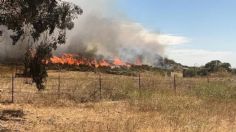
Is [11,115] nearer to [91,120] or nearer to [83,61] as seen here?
[91,120]

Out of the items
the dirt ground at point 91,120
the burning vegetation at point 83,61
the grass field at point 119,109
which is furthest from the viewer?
the burning vegetation at point 83,61

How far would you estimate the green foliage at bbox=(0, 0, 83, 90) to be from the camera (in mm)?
22281

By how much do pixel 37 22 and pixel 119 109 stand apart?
7.13 metres

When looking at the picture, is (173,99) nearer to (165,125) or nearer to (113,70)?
(165,125)

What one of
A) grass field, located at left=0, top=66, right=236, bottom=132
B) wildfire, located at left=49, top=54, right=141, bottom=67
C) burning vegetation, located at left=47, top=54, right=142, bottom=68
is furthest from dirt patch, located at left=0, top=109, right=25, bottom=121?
wildfire, located at left=49, top=54, right=141, bottom=67

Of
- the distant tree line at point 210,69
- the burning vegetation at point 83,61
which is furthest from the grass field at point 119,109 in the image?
the distant tree line at point 210,69

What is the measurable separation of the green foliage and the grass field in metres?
2.82

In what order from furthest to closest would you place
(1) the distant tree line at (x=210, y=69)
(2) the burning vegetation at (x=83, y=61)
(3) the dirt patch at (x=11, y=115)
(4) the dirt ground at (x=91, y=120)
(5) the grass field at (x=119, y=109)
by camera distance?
(1) the distant tree line at (x=210, y=69)
(2) the burning vegetation at (x=83, y=61)
(3) the dirt patch at (x=11, y=115)
(5) the grass field at (x=119, y=109)
(4) the dirt ground at (x=91, y=120)

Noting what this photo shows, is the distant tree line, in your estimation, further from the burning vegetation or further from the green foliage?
the green foliage

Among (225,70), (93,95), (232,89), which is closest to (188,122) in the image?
(93,95)

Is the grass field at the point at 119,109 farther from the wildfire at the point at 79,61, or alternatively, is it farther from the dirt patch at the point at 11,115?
the wildfire at the point at 79,61

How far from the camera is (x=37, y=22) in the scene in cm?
2452

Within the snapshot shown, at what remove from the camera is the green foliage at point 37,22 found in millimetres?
22281

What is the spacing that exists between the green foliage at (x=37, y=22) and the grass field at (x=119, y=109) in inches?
111
